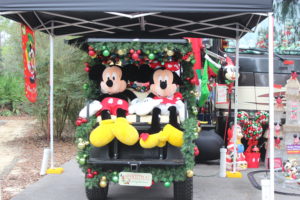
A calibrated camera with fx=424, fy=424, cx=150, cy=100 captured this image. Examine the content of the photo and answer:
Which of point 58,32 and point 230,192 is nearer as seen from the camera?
point 230,192

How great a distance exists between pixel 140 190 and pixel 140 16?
2574 mm

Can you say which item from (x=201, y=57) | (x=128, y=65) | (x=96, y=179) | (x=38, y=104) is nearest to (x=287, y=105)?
(x=201, y=57)

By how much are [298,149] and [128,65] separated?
3.18 metres

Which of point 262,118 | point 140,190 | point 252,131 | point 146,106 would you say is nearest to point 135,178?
point 146,106

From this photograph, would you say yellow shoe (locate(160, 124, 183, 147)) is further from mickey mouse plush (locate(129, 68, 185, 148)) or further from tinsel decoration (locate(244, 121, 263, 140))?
tinsel decoration (locate(244, 121, 263, 140))

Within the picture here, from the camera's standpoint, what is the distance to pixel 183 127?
16.7 ft

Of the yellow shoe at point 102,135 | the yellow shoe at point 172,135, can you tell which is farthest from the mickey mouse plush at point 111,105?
the yellow shoe at point 172,135

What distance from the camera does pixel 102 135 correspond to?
4988mm

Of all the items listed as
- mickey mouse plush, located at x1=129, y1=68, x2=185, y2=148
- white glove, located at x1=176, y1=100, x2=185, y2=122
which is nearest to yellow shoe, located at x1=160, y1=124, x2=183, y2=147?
mickey mouse plush, located at x1=129, y1=68, x2=185, y2=148

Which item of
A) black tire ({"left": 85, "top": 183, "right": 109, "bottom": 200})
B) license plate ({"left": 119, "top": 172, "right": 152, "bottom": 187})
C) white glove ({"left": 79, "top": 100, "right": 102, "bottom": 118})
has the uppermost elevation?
white glove ({"left": 79, "top": 100, "right": 102, "bottom": 118})

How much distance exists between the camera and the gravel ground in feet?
21.3

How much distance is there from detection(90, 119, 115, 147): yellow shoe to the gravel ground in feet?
5.13

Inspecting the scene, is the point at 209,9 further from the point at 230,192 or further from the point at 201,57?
the point at 201,57

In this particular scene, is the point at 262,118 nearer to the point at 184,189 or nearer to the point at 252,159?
the point at 252,159
